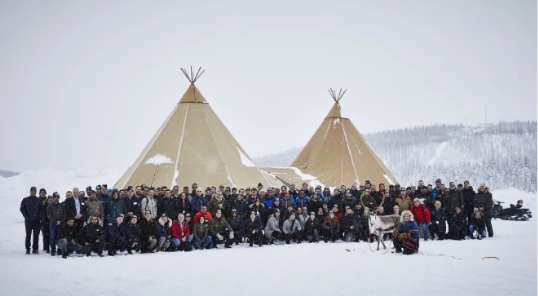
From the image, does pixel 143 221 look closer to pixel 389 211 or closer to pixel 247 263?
pixel 247 263

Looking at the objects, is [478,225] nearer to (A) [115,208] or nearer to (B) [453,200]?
(B) [453,200]

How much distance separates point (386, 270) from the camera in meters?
7.36

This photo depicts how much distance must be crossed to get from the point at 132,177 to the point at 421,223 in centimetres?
896

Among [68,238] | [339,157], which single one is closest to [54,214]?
[68,238]

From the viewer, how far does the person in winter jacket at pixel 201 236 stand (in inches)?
414

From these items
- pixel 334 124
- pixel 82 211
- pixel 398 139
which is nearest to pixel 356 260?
pixel 82 211

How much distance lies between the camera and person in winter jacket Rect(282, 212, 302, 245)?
A: 11508mm

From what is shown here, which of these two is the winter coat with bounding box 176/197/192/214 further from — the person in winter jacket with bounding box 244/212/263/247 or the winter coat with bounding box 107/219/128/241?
the winter coat with bounding box 107/219/128/241

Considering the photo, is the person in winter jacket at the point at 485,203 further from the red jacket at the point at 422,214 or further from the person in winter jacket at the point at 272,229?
the person in winter jacket at the point at 272,229

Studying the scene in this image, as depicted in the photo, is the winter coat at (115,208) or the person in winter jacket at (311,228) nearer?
the winter coat at (115,208)

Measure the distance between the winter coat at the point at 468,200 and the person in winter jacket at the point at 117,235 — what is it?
7894 mm

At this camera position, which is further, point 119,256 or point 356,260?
point 119,256

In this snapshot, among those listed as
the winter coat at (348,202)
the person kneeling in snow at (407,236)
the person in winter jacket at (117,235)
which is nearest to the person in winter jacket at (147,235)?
the person in winter jacket at (117,235)

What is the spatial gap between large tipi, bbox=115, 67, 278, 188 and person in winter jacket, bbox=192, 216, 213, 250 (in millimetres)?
4682
